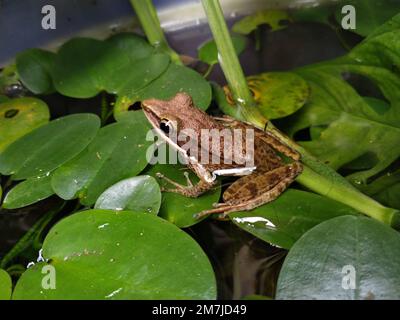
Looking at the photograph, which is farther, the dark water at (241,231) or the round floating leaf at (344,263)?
the dark water at (241,231)

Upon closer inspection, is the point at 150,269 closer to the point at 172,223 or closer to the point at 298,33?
the point at 172,223

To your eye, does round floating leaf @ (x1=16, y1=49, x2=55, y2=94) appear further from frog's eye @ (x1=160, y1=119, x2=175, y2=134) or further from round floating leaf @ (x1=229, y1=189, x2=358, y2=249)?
round floating leaf @ (x1=229, y1=189, x2=358, y2=249)

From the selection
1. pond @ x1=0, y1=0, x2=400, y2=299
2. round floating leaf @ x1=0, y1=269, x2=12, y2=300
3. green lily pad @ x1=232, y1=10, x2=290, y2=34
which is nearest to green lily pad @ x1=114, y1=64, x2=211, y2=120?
pond @ x1=0, y1=0, x2=400, y2=299

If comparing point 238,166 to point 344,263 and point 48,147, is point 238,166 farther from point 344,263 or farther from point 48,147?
point 48,147

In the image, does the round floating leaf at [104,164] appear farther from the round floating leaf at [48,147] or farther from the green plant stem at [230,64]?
the green plant stem at [230,64]

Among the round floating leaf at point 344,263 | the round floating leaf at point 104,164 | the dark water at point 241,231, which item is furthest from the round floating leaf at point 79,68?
the round floating leaf at point 344,263
